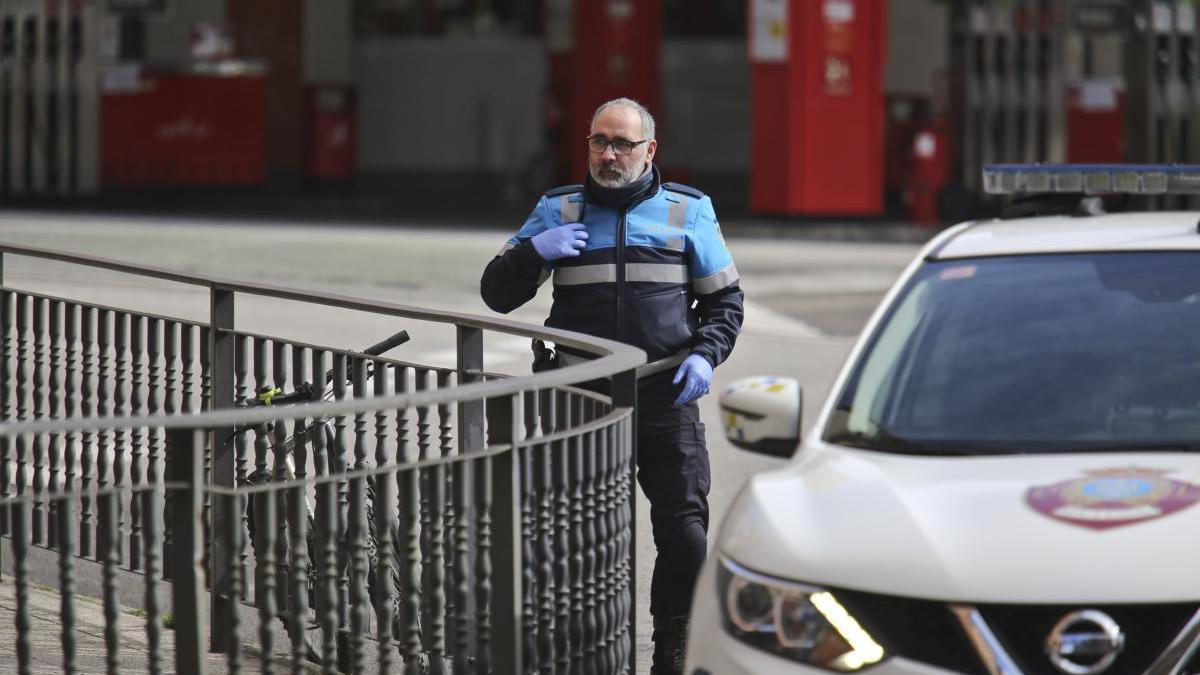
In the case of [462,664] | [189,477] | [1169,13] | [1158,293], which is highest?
[1169,13]

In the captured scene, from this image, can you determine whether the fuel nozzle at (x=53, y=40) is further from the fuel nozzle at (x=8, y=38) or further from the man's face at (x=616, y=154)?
the man's face at (x=616, y=154)

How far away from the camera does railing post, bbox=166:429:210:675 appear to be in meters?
4.00

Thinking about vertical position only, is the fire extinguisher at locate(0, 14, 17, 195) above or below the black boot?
above

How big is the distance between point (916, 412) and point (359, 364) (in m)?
1.96

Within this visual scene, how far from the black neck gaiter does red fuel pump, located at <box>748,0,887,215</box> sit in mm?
21189

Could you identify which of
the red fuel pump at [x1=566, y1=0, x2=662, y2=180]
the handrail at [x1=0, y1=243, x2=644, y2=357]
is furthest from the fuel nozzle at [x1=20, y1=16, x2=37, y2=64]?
the handrail at [x1=0, y1=243, x2=644, y2=357]

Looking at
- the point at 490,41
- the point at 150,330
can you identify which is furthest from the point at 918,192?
the point at 150,330

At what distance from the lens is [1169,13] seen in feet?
91.7

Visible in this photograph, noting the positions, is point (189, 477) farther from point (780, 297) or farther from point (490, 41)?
point (490, 41)

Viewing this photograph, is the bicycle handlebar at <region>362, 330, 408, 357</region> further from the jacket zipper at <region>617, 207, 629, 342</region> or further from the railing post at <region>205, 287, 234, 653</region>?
the jacket zipper at <region>617, 207, 629, 342</region>

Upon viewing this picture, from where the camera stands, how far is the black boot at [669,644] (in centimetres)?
575

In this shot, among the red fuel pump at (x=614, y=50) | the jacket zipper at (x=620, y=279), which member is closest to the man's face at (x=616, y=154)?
the jacket zipper at (x=620, y=279)

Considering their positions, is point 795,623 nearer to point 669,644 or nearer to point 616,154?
point 669,644

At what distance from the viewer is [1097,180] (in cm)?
582
